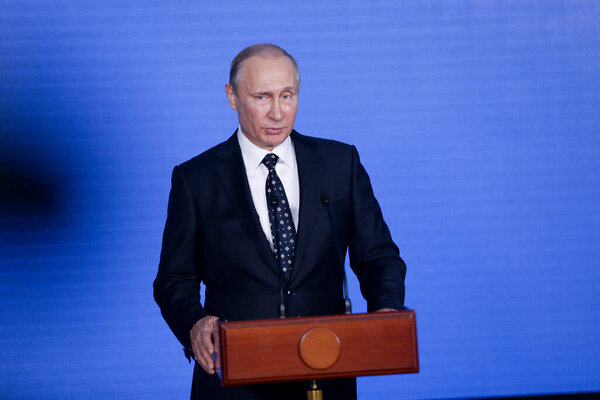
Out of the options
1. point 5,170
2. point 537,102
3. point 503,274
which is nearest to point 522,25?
point 537,102

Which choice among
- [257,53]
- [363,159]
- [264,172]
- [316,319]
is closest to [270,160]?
[264,172]

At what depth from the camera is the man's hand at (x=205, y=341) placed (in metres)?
1.52

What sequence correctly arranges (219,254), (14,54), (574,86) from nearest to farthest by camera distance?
(219,254) → (14,54) → (574,86)

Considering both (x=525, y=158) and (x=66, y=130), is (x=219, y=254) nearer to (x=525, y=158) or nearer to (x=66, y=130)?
(x=66, y=130)

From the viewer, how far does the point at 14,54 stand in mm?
3131

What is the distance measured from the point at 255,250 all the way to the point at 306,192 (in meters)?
0.19

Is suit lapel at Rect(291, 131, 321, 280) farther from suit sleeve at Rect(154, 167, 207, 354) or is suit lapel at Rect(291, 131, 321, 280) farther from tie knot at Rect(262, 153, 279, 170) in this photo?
suit sleeve at Rect(154, 167, 207, 354)

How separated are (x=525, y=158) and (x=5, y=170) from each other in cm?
217

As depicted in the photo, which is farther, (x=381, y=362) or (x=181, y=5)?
(x=181, y=5)

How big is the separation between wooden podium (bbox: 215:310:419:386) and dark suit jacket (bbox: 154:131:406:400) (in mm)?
419

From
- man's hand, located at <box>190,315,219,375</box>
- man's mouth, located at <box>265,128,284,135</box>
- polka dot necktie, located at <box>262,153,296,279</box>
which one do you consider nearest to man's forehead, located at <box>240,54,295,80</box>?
man's mouth, located at <box>265,128,284,135</box>

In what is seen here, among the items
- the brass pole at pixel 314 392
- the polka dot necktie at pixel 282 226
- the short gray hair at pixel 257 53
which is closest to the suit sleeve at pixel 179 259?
the polka dot necktie at pixel 282 226

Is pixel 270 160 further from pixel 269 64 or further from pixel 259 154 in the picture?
pixel 269 64

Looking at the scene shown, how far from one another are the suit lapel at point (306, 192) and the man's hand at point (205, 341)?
0.33 meters
